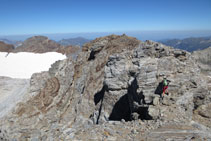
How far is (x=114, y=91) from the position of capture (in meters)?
13.3

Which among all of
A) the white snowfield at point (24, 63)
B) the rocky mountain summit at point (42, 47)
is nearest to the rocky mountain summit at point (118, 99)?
the white snowfield at point (24, 63)

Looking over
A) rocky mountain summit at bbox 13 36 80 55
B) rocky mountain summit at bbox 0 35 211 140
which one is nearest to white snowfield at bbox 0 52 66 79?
rocky mountain summit at bbox 13 36 80 55

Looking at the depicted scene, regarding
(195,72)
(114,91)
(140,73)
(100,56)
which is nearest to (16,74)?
(100,56)

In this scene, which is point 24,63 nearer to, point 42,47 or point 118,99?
point 42,47

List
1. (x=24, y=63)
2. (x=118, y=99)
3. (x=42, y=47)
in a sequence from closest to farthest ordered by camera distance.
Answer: (x=118, y=99) → (x=24, y=63) → (x=42, y=47)

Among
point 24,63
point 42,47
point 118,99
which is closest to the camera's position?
point 118,99

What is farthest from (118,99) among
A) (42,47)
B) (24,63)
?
(42,47)

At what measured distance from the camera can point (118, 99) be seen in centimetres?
1308

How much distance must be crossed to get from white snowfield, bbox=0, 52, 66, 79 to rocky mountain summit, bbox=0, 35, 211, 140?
835 inches

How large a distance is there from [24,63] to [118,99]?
128 ft

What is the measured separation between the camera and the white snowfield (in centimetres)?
3709

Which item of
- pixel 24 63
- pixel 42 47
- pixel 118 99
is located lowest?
pixel 24 63

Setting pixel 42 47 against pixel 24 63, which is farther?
pixel 42 47

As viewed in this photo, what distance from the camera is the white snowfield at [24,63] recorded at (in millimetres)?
37094
